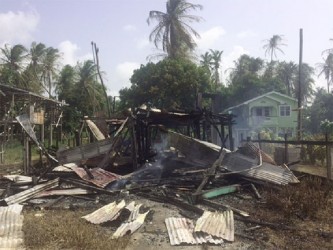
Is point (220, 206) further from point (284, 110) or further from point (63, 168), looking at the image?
point (284, 110)

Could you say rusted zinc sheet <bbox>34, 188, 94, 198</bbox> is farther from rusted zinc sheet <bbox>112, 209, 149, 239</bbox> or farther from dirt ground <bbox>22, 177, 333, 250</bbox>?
rusted zinc sheet <bbox>112, 209, 149, 239</bbox>

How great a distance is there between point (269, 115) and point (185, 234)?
36044mm

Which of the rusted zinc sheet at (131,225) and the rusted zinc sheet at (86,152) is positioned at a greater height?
the rusted zinc sheet at (86,152)

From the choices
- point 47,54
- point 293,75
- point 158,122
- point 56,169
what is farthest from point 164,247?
point 293,75

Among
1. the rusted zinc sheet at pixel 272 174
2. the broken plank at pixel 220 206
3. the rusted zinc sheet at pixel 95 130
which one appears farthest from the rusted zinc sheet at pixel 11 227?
the rusted zinc sheet at pixel 95 130

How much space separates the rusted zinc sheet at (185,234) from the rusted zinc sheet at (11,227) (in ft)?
8.54

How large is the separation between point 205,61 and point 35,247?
4696 cm

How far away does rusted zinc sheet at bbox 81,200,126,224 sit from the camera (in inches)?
302

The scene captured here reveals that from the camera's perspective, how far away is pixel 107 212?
26.6 feet

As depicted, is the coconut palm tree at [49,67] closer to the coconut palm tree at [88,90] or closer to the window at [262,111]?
the coconut palm tree at [88,90]

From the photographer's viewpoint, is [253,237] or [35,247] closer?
[35,247]

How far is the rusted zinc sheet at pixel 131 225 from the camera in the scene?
676 centimetres

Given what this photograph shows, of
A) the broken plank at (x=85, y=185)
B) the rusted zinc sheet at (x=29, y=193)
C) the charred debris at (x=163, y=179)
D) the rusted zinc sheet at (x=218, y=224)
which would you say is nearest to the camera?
the rusted zinc sheet at (x=218, y=224)

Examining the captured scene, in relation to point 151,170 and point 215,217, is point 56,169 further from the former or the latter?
point 215,217
